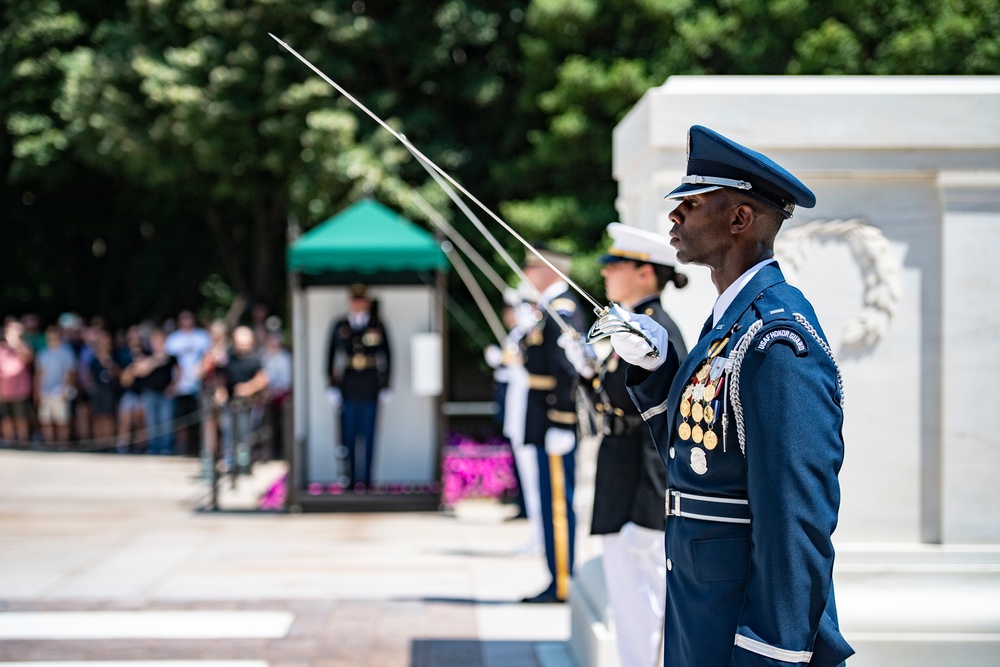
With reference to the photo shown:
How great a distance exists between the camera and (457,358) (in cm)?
1764

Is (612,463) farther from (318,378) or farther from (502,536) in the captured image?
(318,378)

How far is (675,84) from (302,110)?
10.9 meters

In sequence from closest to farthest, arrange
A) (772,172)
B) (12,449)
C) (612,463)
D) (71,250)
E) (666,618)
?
(772,172)
(666,618)
(612,463)
(12,449)
(71,250)

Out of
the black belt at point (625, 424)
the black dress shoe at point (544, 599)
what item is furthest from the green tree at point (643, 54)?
the black belt at point (625, 424)

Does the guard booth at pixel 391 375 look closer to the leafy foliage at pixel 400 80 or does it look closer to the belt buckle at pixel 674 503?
the leafy foliage at pixel 400 80

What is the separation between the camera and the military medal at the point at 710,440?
8.68ft

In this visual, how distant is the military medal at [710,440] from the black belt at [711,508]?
116 mm

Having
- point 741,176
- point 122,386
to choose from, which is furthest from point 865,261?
point 122,386

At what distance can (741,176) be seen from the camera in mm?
2672

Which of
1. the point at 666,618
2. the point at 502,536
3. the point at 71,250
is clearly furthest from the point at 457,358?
the point at 666,618

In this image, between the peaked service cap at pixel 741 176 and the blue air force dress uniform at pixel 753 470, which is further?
the peaked service cap at pixel 741 176

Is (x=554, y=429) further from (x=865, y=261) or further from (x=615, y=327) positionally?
(x=615, y=327)

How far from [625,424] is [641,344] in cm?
164

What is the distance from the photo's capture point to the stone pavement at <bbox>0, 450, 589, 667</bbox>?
5.87m
